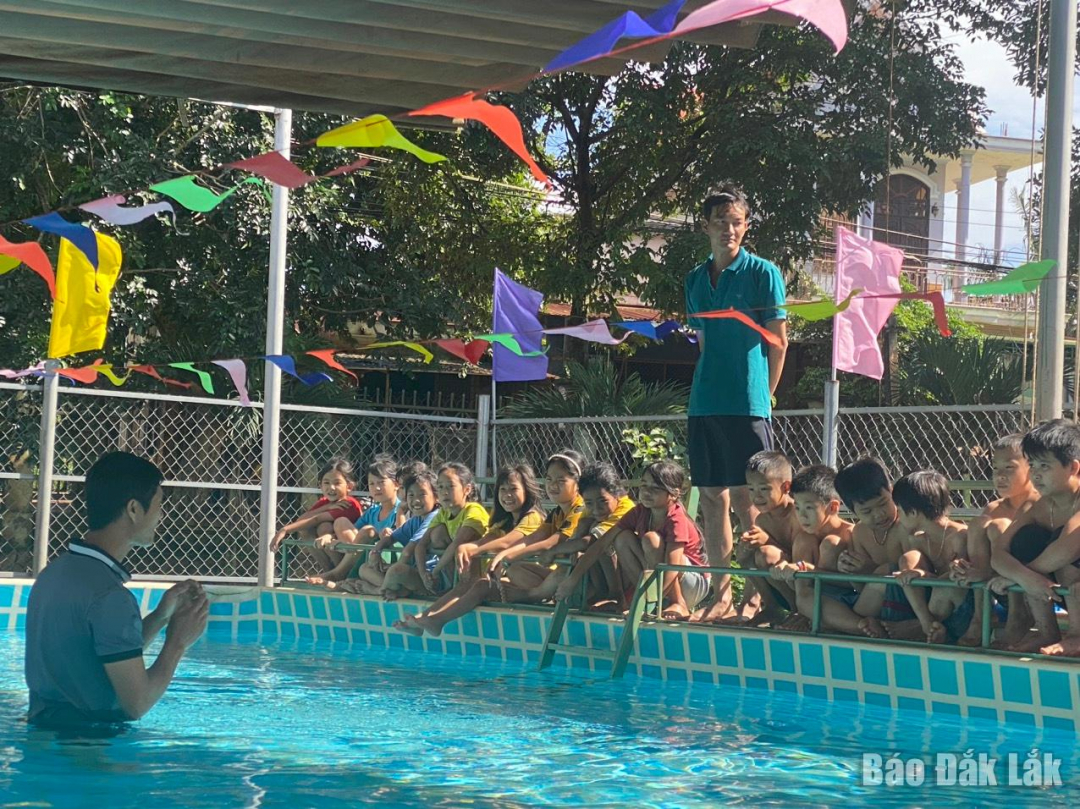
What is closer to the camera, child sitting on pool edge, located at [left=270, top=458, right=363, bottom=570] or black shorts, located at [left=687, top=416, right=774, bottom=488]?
black shorts, located at [left=687, top=416, right=774, bottom=488]

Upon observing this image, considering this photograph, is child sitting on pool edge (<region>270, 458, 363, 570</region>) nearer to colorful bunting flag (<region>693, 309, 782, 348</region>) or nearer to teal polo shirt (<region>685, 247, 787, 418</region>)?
teal polo shirt (<region>685, 247, 787, 418</region>)

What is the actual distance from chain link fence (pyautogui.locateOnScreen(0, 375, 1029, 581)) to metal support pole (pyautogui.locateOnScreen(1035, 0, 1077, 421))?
334 centimetres

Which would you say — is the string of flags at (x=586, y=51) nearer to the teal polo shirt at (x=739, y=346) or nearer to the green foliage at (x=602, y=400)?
the teal polo shirt at (x=739, y=346)

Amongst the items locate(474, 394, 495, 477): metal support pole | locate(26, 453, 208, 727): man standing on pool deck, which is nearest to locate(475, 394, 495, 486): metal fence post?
locate(474, 394, 495, 477): metal support pole

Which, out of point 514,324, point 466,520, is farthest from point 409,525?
point 514,324

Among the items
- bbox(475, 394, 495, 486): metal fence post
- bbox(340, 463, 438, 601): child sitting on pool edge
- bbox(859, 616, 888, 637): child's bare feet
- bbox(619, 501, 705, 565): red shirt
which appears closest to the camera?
bbox(859, 616, 888, 637): child's bare feet

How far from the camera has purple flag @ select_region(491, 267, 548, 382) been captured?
10930mm

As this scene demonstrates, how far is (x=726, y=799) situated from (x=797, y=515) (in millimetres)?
3066

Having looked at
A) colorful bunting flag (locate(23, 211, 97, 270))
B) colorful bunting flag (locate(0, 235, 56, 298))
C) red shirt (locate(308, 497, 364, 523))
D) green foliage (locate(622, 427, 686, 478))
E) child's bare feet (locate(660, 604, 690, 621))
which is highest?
colorful bunting flag (locate(23, 211, 97, 270))

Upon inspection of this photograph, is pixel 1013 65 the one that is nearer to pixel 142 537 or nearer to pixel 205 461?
pixel 205 461

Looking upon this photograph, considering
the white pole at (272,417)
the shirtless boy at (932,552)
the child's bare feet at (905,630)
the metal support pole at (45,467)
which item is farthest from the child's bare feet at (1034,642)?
the metal support pole at (45,467)

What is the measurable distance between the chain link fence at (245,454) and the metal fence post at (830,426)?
1.92 m

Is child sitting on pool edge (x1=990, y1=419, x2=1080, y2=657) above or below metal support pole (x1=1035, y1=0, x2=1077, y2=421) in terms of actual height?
below

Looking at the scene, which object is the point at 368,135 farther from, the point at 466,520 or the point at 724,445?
the point at 466,520
